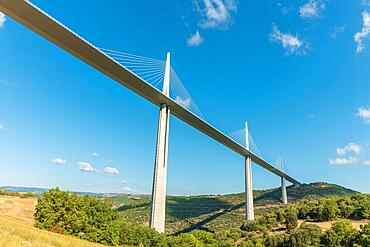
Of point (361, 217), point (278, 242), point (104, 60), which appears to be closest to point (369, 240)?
point (278, 242)

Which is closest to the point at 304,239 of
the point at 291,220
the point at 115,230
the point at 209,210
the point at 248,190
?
the point at 291,220

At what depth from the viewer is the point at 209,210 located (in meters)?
77.2

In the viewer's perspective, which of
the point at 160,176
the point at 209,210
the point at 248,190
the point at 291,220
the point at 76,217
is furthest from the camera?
the point at 209,210

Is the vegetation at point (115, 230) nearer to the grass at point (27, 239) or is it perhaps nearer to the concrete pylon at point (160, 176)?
the concrete pylon at point (160, 176)

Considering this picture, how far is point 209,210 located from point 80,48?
200ft

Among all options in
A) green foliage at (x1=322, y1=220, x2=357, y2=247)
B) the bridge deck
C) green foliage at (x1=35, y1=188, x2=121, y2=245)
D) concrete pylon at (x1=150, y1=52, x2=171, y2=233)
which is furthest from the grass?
green foliage at (x1=322, y1=220, x2=357, y2=247)

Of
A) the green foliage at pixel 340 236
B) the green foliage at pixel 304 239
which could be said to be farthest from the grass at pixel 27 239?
the green foliage at pixel 340 236

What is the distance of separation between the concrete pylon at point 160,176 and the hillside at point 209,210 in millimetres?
24755

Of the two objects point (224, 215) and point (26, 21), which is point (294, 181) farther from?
point (26, 21)

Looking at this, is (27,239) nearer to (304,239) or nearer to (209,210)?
(304,239)

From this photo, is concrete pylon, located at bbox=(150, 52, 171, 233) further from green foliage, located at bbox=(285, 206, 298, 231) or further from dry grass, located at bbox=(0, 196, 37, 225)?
green foliage, located at bbox=(285, 206, 298, 231)

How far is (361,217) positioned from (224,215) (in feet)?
108

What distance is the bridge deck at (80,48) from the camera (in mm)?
21969

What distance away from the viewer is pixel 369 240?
87.9 ft
